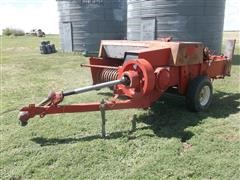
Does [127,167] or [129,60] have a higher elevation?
[129,60]

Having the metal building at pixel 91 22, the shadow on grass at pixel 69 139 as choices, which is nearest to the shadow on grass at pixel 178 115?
the shadow on grass at pixel 69 139

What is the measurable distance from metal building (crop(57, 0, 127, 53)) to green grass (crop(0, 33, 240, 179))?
37.2 ft

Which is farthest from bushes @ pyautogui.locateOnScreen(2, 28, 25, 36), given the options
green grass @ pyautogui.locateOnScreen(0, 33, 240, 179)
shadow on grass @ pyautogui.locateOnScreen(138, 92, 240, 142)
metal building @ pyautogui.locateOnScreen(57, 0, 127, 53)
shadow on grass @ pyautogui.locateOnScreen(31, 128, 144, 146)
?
shadow on grass @ pyautogui.locateOnScreen(31, 128, 144, 146)

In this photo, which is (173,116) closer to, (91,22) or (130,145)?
(130,145)

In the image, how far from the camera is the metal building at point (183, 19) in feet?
42.2

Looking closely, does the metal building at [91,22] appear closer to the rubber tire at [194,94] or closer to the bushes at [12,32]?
the rubber tire at [194,94]

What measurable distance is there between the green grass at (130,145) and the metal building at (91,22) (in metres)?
11.3

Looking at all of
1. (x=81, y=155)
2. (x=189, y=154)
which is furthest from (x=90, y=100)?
(x=189, y=154)

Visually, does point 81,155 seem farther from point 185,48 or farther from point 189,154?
point 185,48

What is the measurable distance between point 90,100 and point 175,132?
2762 millimetres

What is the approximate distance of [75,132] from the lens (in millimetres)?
5500

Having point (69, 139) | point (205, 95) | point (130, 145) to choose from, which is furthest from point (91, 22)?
point (130, 145)

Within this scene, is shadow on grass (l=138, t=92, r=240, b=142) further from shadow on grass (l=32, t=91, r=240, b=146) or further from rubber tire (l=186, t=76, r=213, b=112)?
rubber tire (l=186, t=76, r=213, b=112)

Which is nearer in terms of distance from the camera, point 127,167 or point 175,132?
point 127,167
